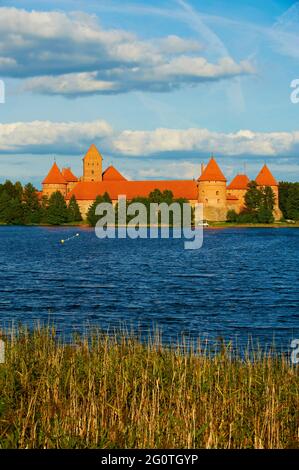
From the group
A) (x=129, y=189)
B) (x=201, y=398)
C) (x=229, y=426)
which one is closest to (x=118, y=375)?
(x=201, y=398)

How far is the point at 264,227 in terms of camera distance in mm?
102438

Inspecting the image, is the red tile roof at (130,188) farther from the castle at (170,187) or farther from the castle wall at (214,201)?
the castle wall at (214,201)

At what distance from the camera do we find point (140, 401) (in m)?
7.43

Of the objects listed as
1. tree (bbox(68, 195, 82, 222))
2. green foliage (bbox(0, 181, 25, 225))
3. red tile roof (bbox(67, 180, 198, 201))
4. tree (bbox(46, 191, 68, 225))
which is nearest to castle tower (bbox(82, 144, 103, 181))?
red tile roof (bbox(67, 180, 198, 201))

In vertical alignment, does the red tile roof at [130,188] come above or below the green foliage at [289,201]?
above

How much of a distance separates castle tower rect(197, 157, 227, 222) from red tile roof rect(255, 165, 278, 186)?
741cm

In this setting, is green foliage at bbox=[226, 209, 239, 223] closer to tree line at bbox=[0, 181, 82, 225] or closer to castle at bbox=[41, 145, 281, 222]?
castle at bbox=[41, 145, 281, 222]

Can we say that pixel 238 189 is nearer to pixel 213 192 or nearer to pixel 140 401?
pixel 213 192

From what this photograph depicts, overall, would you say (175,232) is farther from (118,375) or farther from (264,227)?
(118,375)

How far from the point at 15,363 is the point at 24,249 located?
42510 millimetres

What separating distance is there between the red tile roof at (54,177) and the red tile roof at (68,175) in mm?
4247

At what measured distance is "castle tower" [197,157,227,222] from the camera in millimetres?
106438

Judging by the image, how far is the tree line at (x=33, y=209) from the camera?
101 m

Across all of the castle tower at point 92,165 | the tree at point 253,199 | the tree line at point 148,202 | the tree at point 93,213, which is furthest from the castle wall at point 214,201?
the castle tower at point 92,165
